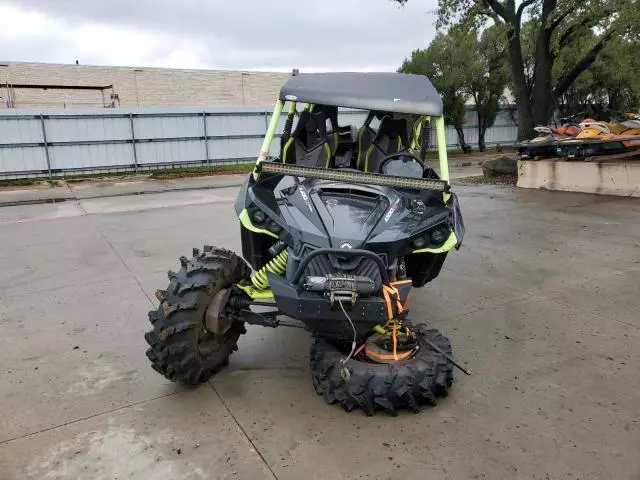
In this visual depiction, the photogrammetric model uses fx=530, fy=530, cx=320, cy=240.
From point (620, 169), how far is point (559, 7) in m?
6.24

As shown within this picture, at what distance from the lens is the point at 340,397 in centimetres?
302

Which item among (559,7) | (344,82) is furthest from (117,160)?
(344,82)

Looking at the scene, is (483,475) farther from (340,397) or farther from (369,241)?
(369,241)

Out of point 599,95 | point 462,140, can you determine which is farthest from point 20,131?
point 599,95

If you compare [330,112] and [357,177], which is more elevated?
[330,112]

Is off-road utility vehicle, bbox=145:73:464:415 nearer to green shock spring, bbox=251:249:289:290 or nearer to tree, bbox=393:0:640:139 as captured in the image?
green shock spring, bbox=251:249:289:290

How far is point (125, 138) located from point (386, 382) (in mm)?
17272

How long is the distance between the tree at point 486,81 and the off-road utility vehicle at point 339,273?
21093 mm

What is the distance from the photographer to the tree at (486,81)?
944 inches

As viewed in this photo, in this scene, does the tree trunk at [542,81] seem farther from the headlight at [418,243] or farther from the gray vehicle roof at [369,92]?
the headlight at [418,243]

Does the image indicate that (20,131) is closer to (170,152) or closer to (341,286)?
(170,152)

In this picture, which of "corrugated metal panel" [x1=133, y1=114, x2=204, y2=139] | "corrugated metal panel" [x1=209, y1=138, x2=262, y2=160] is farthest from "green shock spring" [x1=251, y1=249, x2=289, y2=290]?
Result: "corrugated metal panel" [x1=209, y1=138, x2=262, y2=160]

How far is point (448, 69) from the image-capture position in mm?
23781

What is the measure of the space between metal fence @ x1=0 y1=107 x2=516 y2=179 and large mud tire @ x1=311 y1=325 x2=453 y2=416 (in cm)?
1233
